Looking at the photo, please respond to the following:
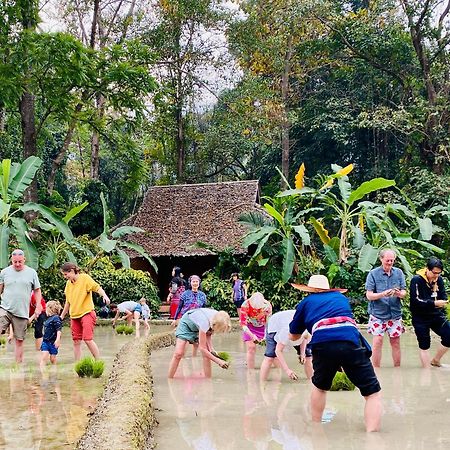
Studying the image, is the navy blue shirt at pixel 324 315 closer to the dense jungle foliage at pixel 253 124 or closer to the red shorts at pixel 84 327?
the red shorts at pixel 84 327

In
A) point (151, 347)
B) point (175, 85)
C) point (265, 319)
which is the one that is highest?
point (175, 85)

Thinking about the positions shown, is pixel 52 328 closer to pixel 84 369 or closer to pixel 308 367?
pixel 84 369

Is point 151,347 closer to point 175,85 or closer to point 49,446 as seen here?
point 49,446

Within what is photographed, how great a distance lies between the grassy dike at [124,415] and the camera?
3.91m

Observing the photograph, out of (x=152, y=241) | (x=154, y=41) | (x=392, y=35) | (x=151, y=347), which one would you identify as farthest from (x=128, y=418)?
(x=154, y=41)

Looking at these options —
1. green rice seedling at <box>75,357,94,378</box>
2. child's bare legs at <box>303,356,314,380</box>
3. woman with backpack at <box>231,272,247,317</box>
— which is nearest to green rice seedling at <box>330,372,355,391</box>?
child's bare legs at <box>303,356,314,380</box>

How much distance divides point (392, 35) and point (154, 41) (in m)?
9.87

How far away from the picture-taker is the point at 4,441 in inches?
172

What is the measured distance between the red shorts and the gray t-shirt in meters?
0.72

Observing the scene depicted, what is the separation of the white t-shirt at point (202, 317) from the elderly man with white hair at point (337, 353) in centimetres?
227

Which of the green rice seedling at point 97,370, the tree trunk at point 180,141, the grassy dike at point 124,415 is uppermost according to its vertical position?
the tree trunk at point 180,141

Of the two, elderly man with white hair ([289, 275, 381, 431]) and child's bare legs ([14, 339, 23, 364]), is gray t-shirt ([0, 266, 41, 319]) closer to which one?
child's bare legs ([14, 339, 23, 364])

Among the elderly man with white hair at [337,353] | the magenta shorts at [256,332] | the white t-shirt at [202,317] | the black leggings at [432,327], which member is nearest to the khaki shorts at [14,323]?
the white t-shirt at [202,317]

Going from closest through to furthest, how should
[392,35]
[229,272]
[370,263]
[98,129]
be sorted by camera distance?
[370,263], [229,272], [98,129], [392,35]
